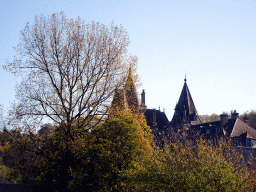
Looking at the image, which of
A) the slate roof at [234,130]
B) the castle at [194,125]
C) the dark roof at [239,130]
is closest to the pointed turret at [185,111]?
the castle at [194,125]

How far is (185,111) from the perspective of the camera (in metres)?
57.2

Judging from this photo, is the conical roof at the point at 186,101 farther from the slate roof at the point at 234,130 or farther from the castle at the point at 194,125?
the slate roof at the point at 234,130

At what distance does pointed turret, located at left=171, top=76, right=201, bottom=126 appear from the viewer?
57219mm

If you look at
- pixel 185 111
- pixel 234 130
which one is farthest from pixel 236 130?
pixel 185 111

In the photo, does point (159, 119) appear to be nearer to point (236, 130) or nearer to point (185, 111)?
point (185, 111)

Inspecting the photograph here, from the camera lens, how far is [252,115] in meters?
78.4

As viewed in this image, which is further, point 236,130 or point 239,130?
point 239,130

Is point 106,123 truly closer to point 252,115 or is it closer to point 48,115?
point 48,115

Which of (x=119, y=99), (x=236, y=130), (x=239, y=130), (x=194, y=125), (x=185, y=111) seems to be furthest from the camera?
(x=185, y=111)

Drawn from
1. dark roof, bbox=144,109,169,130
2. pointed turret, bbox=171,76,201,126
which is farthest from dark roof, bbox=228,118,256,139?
dark roof, bbox=144,109,169,130

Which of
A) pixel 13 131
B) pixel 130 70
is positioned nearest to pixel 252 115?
pixel 130 70


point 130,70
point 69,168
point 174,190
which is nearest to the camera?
point 174,190

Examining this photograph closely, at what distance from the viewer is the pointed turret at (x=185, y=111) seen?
57219 millimetres

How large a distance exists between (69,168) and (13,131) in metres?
4.45
